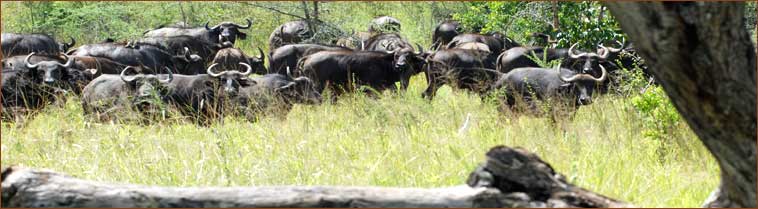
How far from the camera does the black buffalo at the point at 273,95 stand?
11305 mm

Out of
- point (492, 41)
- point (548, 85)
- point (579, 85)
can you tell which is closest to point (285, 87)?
point (548, 85)

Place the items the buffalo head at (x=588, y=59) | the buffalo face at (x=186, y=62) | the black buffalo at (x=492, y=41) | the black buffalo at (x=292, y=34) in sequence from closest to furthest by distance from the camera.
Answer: the buffalo head at (x=588, y=59)
the buffalo face at (x=186, y=62)
the black buffalo at (x=492, y=41)
the black buffalo at (x=292, y=34)

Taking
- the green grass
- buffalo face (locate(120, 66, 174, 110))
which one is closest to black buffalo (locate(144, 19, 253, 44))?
buffalo face (locate(120, 66, 174, 110))

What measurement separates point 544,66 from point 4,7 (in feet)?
59.4

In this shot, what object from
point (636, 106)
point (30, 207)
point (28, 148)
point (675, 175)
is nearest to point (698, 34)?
point (30, 207)

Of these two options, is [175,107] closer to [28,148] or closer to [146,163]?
[28,148]

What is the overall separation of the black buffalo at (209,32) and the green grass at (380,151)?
Answer: 12.7 m

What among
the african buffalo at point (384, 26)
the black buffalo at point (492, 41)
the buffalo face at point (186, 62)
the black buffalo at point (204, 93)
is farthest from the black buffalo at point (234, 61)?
the african buffalo at point (384, 26)

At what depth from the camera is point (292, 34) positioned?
74.6 ft

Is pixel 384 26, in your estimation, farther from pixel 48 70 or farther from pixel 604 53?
pixel 48 70

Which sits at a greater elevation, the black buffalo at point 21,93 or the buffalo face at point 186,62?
the black buffalo at point 21,93

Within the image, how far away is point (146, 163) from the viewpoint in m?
7.46

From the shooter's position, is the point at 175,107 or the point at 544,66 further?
the point at 544,66

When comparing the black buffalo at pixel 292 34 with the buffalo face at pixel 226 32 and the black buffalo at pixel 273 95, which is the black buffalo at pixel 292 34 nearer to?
the buffalo face at pixel 226 32
